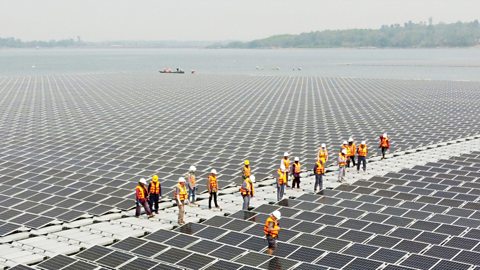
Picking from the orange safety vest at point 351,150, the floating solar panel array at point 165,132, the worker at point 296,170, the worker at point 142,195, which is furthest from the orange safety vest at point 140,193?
the orange safety vest at point 351,150

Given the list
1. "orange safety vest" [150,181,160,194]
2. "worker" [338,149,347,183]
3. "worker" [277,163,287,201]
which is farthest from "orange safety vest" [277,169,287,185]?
"orange safety vest" [150,181,160,194]

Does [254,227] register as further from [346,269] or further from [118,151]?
[118,151]

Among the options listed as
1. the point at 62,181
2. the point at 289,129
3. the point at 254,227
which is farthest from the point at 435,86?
the point at 254,227

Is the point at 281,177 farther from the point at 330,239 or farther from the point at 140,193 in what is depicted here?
the point at 330,239

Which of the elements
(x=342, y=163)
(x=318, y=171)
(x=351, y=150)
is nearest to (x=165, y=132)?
(x=351, y=150)

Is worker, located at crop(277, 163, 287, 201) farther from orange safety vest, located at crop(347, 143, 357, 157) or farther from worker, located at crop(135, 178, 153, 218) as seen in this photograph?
orange safety vest, located at crop(347, 143, 357, 157)
